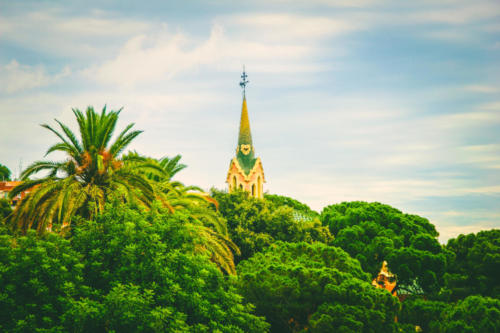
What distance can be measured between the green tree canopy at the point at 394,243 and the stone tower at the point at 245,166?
1570 cm

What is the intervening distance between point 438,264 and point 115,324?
2594 cm

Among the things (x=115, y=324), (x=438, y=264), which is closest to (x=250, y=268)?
(x=115, y=324)

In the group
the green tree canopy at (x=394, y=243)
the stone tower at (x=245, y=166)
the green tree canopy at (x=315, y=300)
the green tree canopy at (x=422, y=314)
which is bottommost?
the green tree canopy at (x=422, y=314)

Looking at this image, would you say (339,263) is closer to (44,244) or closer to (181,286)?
(181,286)

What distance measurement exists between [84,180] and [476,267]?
2590 cm

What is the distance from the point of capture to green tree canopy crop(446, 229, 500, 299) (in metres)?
31.2

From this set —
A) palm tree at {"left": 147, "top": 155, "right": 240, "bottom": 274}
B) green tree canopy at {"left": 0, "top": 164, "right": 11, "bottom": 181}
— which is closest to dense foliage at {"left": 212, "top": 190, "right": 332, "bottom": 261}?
palm tree at {"left": 147, "top": 155, "right": 240, "bottom": 274}

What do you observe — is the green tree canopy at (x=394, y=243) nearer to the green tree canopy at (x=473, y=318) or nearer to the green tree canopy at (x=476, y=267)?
the green tree canopy at (x=476, y=267)

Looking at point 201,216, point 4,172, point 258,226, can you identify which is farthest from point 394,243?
point 4,172

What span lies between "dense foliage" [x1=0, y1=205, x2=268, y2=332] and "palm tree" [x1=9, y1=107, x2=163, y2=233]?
2.05 m

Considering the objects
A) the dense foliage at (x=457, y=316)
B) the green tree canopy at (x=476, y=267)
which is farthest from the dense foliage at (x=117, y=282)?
the green tree canopy at (x=476, y=267)

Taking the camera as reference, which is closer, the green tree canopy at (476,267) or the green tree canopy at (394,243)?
the green tree canopy at (476,267)

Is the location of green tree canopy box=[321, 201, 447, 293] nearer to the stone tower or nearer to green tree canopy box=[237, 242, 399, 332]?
green tree canopy box=[237, 242, 399, 332]

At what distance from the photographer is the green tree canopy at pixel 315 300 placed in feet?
63.2
